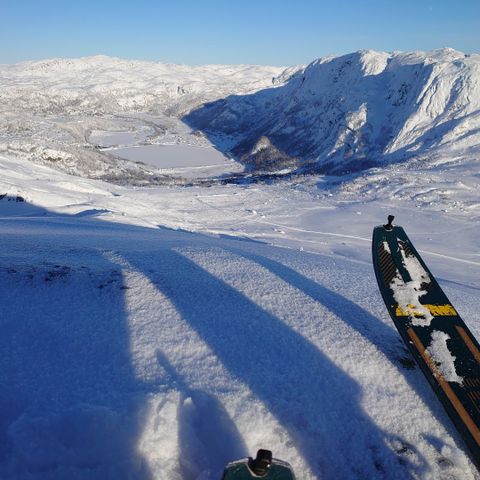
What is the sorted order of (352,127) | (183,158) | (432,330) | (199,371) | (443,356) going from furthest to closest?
(183,158) < (352,127) < (432,330) < (443,356) < (199,371)

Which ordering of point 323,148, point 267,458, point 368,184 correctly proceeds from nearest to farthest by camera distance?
point 267,458 < point 368,184 < point 323,148

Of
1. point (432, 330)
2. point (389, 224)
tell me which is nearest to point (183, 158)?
point (389, 224)

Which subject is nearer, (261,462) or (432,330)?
(261,462)

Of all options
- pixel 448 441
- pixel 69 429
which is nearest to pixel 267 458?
pixel 69 429

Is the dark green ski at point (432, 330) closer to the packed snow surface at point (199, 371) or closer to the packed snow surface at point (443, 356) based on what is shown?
the packed snow surface at point (443, 356)

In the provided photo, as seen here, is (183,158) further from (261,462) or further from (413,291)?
(261,462)

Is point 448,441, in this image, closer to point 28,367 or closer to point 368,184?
point 28,367

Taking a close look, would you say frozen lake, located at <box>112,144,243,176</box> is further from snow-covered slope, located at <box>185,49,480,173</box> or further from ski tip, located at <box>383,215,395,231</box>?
ski tip, located at <box>383,215,395,231</box>
